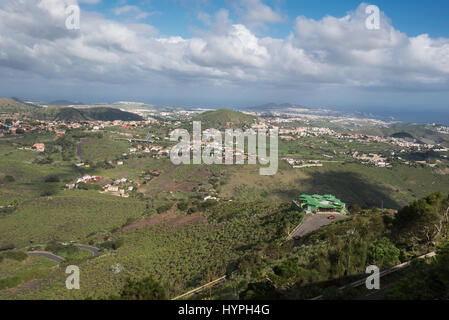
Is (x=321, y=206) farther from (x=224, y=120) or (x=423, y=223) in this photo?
(x=224, y=120)

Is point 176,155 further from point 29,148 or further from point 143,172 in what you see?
point 29,148

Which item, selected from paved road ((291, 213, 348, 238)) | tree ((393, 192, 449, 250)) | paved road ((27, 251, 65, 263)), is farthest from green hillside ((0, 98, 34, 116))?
tree ((393, 192, 449, 250))

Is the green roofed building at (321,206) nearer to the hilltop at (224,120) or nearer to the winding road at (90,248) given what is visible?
the winding road at (90,248)

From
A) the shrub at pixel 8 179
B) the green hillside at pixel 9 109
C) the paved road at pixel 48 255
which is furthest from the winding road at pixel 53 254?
the green hillside at pixel 9 109

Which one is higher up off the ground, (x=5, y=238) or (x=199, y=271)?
(x=199, y=271)

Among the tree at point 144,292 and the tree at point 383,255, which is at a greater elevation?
the tree at point 383,255

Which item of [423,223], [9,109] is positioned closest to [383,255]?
[423,223]
